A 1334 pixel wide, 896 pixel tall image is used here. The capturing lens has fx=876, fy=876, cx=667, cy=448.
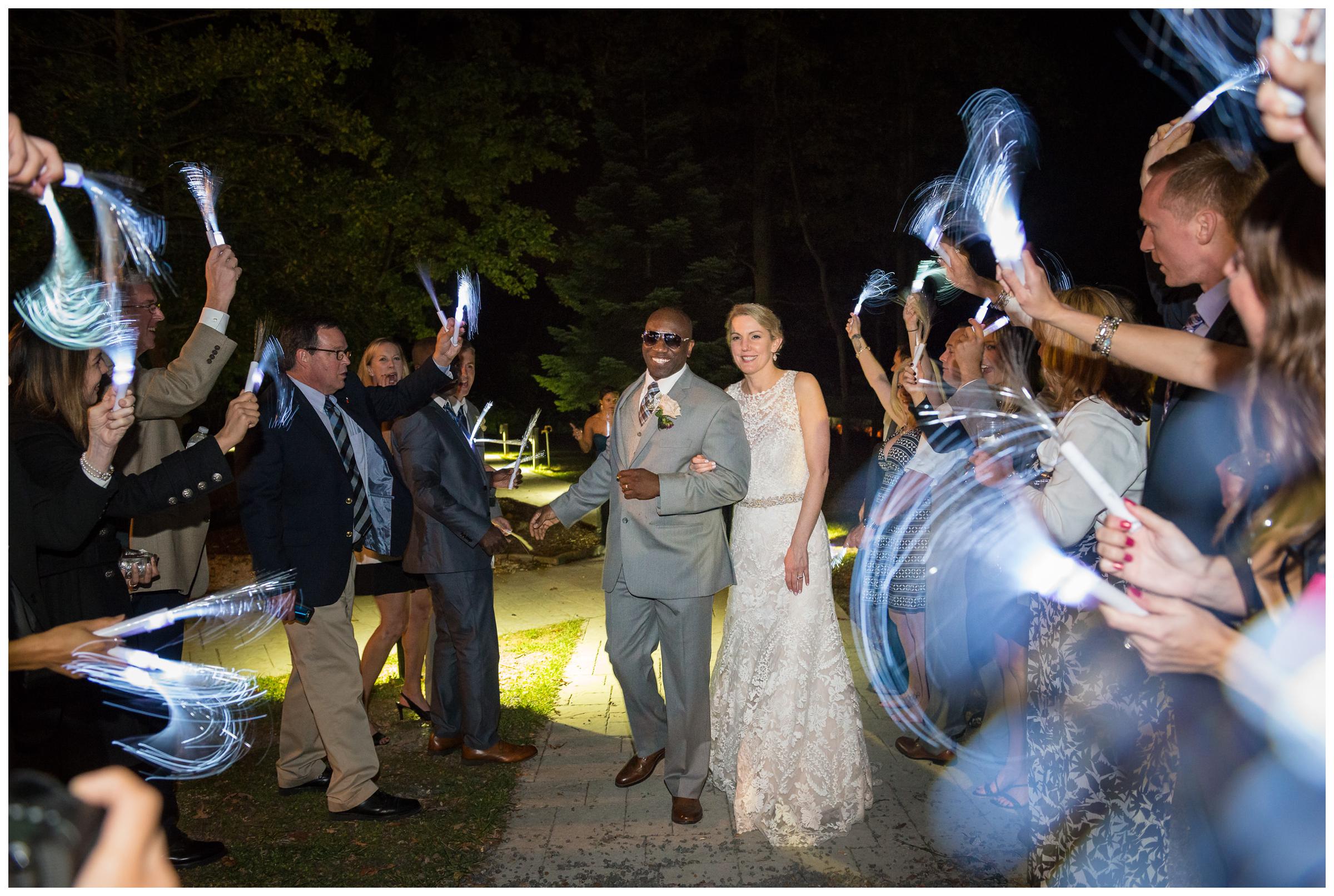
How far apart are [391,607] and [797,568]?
114 inches

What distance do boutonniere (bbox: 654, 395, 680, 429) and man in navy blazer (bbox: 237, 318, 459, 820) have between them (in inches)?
65.4

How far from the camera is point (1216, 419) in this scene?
2434 millimetres

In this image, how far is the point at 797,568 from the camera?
14.4 ft

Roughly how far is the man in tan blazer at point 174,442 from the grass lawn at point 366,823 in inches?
8.3

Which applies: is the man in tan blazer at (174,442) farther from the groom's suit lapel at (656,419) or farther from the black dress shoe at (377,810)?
the groom's suit lapel at (656,419)

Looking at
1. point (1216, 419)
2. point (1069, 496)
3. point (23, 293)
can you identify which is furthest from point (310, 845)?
point (1216, 419)

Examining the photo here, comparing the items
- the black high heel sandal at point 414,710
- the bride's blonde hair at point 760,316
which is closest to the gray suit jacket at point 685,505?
the bride's blonde hair at point 760,316

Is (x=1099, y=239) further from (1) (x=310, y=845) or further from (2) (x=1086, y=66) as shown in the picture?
(1) (x=310, y=845)

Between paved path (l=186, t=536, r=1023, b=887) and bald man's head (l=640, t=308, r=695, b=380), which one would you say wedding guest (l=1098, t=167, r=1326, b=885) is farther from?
bald man's head (l=640, t=308, r=695, b=380)

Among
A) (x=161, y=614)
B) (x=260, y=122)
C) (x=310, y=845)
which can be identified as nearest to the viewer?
(x=161, y=614)

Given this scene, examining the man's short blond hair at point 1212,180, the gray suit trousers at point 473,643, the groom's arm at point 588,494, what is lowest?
the gray suit trousers at point 473,643

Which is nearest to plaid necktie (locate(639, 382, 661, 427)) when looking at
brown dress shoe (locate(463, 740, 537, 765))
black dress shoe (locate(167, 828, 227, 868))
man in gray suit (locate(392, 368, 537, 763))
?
man in gray suit (locate(392, 368, 537, 763))

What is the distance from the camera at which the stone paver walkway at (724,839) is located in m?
3.89

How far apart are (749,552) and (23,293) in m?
3.41
